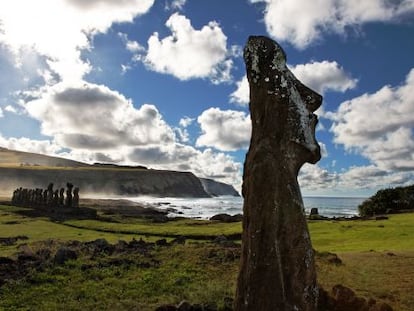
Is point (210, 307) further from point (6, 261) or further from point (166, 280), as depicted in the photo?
point (6, 261)

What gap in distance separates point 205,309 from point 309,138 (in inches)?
235

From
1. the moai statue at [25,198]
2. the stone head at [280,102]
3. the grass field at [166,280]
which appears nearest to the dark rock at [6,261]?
the grass field at [166,280]

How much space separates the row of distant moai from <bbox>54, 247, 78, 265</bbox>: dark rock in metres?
56.0

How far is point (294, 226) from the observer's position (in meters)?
10.1

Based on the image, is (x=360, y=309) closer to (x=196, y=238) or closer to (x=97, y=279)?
(x=97, y=279)

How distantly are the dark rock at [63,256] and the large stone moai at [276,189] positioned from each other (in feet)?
42.1

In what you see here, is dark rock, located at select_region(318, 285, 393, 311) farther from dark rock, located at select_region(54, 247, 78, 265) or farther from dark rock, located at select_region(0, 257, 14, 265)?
dark rock, located at select_region(0, 257, 14, 265)

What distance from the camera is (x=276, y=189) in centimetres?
1021

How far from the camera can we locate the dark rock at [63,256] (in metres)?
20.9

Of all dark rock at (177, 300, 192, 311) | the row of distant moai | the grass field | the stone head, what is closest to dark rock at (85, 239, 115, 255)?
the grass field

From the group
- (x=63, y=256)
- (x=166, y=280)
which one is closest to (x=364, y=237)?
(x=166, y=280)

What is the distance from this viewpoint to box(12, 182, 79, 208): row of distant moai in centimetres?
7881

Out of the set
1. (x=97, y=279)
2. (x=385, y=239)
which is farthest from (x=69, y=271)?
(x=385, y=239)

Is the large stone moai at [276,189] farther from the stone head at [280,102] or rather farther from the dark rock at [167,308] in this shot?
the dark rock at [167,308]
